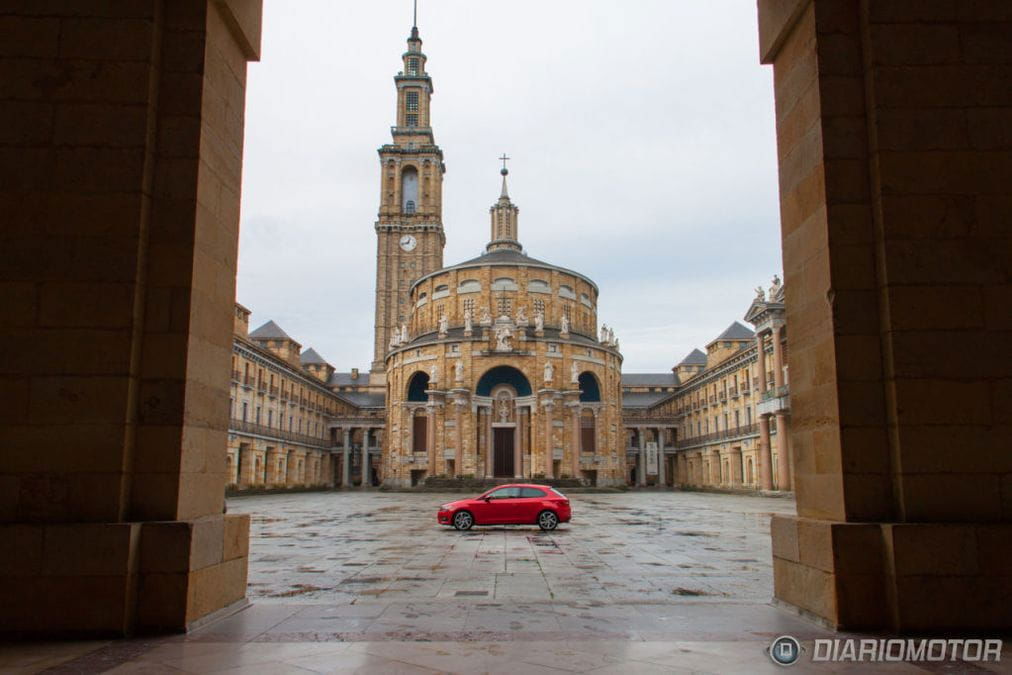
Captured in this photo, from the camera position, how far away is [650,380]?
11400 cm

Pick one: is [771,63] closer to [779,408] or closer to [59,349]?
[59,349]

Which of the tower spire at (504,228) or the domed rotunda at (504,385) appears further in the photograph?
the tower spire at (504,228)

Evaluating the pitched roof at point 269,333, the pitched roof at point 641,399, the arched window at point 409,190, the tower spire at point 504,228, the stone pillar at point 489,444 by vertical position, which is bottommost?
the stone pillar at point 489,444

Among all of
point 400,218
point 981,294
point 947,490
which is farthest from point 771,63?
point 400,218

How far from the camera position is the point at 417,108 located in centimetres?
10631

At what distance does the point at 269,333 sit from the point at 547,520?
66468 millimetres

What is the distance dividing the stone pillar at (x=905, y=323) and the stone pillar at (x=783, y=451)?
45.8 metres

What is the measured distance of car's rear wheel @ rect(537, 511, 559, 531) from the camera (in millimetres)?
21312

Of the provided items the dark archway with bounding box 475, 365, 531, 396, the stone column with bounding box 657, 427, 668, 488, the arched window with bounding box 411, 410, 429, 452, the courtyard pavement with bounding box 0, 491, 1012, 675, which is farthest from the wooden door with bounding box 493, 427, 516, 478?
the courtyard pavement with bounding box 0, 491, 1012, 675

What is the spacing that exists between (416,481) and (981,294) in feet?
200

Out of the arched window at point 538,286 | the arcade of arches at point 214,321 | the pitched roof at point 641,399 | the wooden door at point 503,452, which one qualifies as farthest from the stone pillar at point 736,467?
the arcade of arches at point 214,321

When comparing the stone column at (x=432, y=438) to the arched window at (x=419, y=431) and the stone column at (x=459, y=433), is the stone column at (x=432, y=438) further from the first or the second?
the arched window at (x=419, y=431)

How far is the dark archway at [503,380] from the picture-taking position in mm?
65188

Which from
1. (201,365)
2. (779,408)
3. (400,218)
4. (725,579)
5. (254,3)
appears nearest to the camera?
(201,365)
